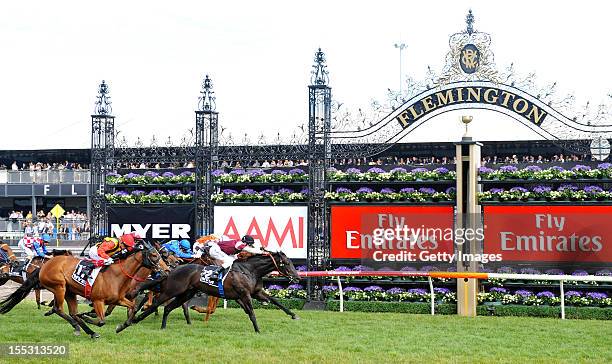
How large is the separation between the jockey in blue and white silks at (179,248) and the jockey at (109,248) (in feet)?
6.75

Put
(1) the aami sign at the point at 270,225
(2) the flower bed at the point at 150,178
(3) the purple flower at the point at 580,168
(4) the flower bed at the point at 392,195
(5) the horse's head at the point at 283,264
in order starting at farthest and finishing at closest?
(2) the flower bed at the point at 150,178, (1) the aami sign at the point at 270,225, (4) the flower bed at the point at 392,195, (3) the purple flower at the point at 580,168, (5) the horse's head at the point at 283,264

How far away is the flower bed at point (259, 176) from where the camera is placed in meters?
18.5

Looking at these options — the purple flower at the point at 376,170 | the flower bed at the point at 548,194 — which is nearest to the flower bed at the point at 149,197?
the purple flower at the point at 376,170

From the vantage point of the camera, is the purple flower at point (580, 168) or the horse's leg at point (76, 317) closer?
the horse's leg at point (76, 317)

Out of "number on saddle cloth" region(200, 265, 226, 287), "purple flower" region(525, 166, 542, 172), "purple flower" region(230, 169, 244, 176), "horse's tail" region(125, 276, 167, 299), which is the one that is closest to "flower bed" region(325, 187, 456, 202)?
"purple flower" region(525, 166, 542, 172)

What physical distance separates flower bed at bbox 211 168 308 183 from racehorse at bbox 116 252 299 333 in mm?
3854

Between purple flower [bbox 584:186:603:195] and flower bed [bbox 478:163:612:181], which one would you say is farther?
flower bed [bbox 478:163:612:181]

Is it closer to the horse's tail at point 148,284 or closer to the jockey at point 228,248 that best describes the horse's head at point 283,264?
the jockey at point 228,248

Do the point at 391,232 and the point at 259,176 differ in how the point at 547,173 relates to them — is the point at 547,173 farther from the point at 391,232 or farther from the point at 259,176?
the point at 259,176

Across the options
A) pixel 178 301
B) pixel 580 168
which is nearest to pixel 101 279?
pixel 178 301

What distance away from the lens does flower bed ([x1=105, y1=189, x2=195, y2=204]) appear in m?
19.5

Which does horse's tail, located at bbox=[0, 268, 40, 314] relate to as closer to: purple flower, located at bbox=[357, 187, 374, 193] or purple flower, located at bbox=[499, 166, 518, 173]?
purple flower, located at bbox=[357, 187, 374, 193]

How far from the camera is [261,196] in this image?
1869cm

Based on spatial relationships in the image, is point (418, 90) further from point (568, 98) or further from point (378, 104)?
point (568, 98)
